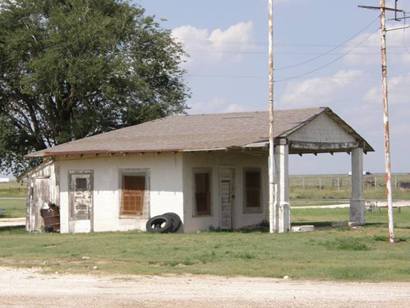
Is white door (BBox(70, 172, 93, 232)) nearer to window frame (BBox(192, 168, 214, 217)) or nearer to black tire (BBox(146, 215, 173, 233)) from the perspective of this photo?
black tire (BBox(146, 215, 173, 233))

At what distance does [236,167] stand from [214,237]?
23.3ft

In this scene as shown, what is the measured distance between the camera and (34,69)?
127ft

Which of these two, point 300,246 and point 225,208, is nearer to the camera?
point 300,246

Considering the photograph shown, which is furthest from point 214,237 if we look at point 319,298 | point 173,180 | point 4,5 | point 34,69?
point 4,5

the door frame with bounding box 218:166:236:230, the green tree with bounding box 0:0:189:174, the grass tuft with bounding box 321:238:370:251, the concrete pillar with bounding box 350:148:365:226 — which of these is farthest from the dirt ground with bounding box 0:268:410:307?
the green tree with bounding box 0:0:189:174

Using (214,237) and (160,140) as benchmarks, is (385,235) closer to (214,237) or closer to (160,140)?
(214,237)

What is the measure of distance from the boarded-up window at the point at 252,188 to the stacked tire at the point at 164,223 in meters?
4.73

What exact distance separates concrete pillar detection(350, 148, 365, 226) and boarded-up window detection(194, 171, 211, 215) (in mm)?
6294

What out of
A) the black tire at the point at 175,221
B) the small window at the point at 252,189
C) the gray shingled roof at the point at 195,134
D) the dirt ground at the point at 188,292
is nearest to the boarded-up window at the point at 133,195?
the gray shingled roof at the point at 195,134

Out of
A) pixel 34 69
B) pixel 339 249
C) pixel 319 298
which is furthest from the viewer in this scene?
pixel 34 69

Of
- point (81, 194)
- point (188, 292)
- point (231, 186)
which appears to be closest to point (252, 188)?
point (231, 186)

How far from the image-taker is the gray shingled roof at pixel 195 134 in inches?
1168

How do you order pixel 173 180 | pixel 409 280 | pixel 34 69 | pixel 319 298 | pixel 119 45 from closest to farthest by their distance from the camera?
pixel 319 298, pixel 409 280, pixel 173 180, pixel 34 69, pixel 119 45

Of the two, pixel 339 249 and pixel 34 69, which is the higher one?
pixel 34 69
